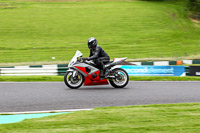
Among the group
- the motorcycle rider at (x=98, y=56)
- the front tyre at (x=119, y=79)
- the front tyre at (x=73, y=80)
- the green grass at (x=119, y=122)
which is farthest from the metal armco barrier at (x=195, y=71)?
the green grass at (x=119, y=122)

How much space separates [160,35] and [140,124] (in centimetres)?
2383

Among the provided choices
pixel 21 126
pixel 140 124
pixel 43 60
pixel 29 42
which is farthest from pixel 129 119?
pixel 29 42

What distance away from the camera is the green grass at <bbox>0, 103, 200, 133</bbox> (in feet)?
14.9

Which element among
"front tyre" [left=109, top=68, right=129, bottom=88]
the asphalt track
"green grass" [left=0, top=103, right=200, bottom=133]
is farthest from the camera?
"front tyre" [left=109, top=68, right=129, bottom=88]

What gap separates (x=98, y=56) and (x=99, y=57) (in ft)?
0.27

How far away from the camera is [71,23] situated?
1161 inches

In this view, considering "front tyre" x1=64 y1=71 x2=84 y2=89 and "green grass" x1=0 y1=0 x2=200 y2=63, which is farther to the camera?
"green grass" x1=0 y1=0 x2=200 y2=63

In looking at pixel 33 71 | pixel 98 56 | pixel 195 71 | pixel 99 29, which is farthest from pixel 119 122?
pixel 99 29

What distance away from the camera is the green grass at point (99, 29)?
21.1 m

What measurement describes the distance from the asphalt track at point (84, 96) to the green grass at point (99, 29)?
9.09 m

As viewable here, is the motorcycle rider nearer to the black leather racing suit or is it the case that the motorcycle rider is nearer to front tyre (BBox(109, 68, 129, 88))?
the black leather racing suit

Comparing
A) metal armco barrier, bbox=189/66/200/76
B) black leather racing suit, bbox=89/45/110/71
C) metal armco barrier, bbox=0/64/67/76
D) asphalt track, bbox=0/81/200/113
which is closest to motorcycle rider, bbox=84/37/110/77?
black leather racing suit, bbox=89/45/110/71

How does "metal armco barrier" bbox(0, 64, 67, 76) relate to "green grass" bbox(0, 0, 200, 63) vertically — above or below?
below

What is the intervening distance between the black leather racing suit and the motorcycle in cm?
13
